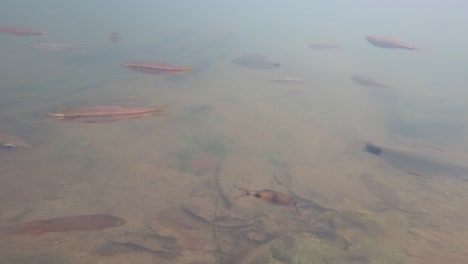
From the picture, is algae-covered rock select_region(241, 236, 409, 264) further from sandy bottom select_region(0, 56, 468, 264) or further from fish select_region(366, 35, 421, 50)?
fish select_region(366, 35, 421, 50)

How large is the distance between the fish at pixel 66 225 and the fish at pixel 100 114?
1.12 metres

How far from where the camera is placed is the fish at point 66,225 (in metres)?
Answer: 3.10

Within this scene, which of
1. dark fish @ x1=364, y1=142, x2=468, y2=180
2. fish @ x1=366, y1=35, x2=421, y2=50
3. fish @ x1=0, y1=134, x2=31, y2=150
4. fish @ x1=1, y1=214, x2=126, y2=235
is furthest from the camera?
fish @ x1=366, y1=35, x2=421, y2=50

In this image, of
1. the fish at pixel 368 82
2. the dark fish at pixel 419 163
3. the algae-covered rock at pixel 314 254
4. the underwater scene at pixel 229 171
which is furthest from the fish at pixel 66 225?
the fish at pixel 368 82

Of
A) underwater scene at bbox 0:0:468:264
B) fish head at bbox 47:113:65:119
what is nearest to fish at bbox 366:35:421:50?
underwater scene at bbox 0:0:468:264

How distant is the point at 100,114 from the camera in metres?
3.84

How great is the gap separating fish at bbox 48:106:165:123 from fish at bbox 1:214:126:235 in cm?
112

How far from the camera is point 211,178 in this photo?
20.0ft

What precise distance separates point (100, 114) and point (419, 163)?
446cm

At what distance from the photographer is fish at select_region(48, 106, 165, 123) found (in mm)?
3600

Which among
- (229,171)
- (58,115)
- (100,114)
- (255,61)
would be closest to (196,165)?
(229,171)

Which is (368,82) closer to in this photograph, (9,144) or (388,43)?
(388,43)

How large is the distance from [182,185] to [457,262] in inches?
163

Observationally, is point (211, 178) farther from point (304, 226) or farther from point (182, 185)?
point (304, 226)
